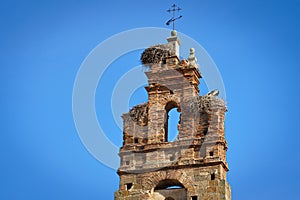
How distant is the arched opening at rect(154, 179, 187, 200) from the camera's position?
30.8 metres

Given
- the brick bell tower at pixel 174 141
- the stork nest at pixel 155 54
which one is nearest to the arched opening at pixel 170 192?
the brick bell tower at pixel 174 141

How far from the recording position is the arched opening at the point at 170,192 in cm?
3078

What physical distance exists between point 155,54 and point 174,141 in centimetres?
357

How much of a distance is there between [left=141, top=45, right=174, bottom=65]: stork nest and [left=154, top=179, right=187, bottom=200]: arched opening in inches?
184

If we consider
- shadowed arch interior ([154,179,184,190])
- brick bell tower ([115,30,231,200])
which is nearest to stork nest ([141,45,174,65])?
brick bell tower ([115,30,231,200])

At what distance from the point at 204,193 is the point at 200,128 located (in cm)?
250

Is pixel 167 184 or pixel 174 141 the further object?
pixel 174 141

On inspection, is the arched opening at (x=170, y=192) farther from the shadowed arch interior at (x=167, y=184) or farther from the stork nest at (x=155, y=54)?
the stork nest at (x=155, y=54)

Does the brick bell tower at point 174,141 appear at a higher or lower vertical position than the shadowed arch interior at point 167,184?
higher

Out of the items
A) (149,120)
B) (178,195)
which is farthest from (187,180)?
(149,120)

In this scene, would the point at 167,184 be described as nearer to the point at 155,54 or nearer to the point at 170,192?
the point at 170,192

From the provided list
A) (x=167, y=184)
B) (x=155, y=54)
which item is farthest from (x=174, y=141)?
(x=155, y=54)

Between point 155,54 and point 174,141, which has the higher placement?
point 155,54

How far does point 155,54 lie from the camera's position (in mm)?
33344
